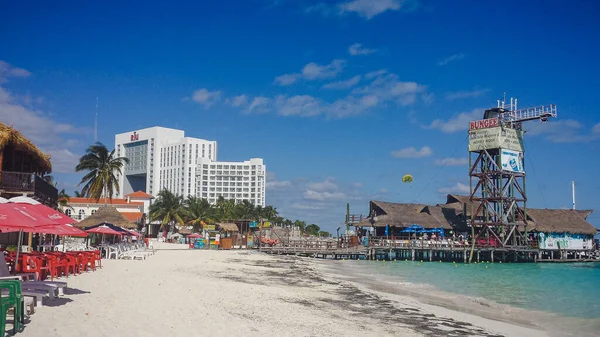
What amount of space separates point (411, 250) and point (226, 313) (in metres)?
43.7

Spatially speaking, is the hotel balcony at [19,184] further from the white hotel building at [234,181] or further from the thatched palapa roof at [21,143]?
the white hotel building at [234,181]

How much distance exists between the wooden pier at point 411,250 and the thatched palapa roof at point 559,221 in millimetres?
2736

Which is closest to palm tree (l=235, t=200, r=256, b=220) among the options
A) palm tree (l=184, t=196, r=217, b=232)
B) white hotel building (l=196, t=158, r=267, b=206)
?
palm tree (l=184, t=196, r=217, b=232)

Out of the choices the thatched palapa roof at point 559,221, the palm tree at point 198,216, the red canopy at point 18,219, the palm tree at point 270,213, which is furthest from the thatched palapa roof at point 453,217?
the palm tree at point 270,213

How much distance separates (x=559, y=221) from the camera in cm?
5825

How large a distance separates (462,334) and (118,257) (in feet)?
65.3

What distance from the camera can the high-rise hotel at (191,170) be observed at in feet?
574

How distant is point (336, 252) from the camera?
48.8 m

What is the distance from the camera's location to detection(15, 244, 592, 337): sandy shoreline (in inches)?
316

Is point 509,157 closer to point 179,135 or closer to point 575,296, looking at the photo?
point 575,296

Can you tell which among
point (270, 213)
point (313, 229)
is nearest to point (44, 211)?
point (270, 213)

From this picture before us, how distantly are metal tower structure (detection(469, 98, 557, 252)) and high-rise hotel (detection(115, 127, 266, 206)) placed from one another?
129002 mm

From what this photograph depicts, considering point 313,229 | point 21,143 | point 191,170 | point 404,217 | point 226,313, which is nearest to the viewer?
point 226,313

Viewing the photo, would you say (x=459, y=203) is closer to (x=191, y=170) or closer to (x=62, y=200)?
(x=62, y=200)
